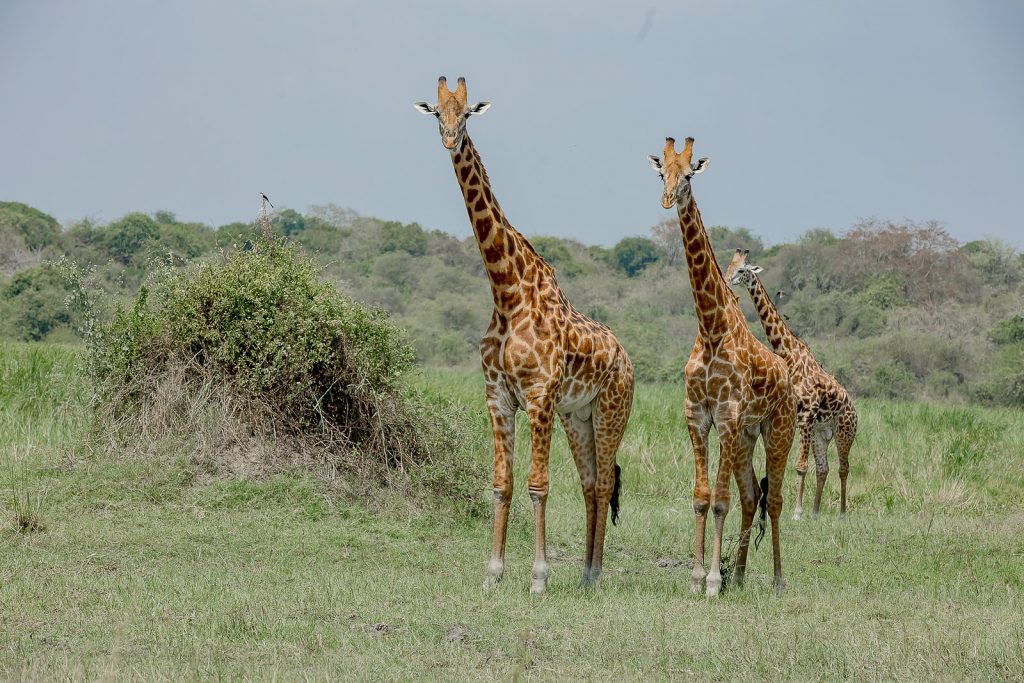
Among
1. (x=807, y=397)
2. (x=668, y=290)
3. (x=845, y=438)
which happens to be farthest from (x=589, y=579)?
(x=668, y=290)

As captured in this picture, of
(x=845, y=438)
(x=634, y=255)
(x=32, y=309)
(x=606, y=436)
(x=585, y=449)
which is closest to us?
(x=606, y=436)

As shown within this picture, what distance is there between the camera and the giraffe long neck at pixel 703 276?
9.11 metres

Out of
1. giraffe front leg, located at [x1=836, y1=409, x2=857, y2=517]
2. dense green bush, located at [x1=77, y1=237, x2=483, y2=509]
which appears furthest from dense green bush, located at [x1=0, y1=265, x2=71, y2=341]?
giraffe front leg, located at [x1=836, y1=409, x2=857, y2=517]

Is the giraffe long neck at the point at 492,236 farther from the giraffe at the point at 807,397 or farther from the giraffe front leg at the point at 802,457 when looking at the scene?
the giraffe front leg at the point at 802,457

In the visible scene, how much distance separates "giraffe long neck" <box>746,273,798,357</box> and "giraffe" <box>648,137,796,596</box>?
4536mm

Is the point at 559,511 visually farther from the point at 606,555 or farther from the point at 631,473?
the point at 631,473

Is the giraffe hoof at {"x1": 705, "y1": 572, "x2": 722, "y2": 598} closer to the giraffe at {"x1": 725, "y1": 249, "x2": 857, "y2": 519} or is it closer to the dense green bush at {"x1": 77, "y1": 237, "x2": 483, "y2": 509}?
the dense green bush at {"x1": 77, "y1": 237, "x2": 483, "y2": 509}

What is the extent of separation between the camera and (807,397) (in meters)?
13.9

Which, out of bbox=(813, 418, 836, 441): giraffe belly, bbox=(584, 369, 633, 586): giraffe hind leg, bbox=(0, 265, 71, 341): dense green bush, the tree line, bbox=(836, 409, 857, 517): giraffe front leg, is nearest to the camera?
bbox=(584, 369, 633, 586): giraffe hind leg

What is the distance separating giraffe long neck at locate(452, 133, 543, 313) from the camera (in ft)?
29.3

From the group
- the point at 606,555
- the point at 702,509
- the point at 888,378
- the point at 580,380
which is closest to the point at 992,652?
the point at 702,509

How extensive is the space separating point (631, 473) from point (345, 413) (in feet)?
15.6

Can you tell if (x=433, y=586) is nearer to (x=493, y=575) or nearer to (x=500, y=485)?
(x=493, y=575)

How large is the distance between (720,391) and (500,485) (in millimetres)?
1761
